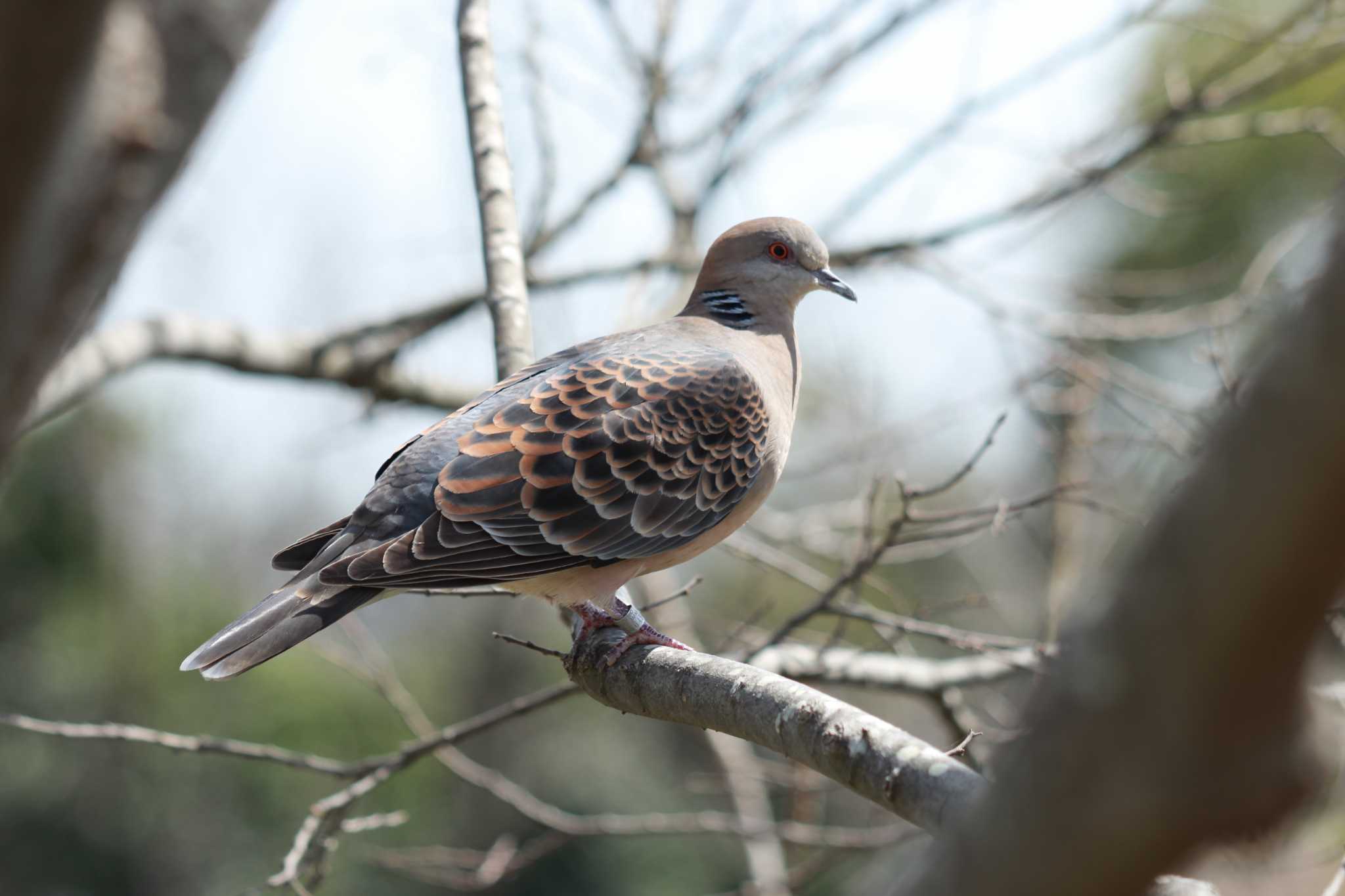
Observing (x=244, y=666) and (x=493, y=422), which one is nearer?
(x=244, y=666)

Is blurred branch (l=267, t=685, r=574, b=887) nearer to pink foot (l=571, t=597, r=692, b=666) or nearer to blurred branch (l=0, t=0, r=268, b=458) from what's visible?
pink foot (l=571, t=597, r=692, b=666)

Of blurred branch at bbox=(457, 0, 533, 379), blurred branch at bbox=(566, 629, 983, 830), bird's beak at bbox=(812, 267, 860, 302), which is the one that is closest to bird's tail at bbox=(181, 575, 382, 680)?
blurred branch at bbox=(566, 629, 983, 830)

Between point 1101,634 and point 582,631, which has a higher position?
point 582,631

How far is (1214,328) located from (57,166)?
350 centimetres

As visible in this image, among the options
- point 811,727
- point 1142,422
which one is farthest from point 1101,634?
point 1142,422

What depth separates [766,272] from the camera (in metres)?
3.86

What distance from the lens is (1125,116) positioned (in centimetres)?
468

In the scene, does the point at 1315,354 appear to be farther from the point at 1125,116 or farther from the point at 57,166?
the point at 1125,116

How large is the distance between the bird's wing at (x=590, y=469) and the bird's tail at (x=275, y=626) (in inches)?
3.4

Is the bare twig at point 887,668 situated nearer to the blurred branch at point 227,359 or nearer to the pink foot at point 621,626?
the pink foot at point 621,626

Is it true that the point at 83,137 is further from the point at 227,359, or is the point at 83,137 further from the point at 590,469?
the point at 227,359

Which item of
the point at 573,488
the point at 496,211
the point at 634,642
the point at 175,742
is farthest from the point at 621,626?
the point at 496,211

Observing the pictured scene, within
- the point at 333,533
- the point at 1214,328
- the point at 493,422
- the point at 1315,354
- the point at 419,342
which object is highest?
the point at 419,342

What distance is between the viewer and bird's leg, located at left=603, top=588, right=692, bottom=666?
2.62 meters
